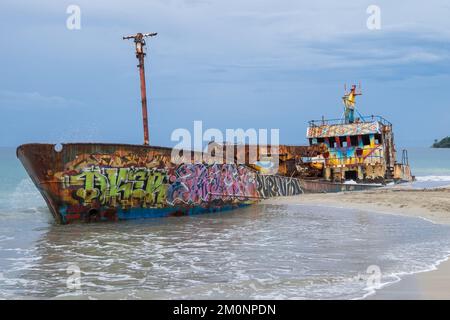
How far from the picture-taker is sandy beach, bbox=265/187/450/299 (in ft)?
20.5

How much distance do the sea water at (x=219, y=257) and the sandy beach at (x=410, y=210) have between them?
0.99ft

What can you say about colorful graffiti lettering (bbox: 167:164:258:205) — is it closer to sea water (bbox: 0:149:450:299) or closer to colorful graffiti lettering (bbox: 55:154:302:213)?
colorful graffiti lettering (bbox: 55:154:302:213)

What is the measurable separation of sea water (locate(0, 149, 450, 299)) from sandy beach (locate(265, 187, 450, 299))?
0.99ft

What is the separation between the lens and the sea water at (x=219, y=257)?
6.81 metres

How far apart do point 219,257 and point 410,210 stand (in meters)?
9.16

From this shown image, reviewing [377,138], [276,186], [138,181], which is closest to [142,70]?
[138,181]

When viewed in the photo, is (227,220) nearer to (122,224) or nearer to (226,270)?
(122,224)

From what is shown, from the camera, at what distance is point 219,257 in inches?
357

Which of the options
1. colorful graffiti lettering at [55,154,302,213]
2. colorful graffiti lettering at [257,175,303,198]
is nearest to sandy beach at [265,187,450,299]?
colorful graffiti lettering at [257,175,303,198]

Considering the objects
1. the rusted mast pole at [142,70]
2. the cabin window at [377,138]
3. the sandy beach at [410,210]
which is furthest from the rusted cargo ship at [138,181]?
the cabin window at [377,138]

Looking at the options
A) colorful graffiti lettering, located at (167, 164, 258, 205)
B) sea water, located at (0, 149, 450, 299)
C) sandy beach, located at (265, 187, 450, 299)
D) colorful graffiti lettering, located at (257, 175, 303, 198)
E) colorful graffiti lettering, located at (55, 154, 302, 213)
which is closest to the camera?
sandy beach, located at (265, 187, 450, 299)

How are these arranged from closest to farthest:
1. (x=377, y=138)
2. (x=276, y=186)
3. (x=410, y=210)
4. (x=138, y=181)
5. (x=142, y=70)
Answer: (x=138, y=181)
(x=410, y=210)
(x=142, y=70)
(x=276, y=186)
(x=377, y=138)

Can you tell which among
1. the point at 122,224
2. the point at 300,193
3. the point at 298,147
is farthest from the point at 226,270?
the point at 298,147

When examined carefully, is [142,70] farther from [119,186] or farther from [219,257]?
[219,257]
